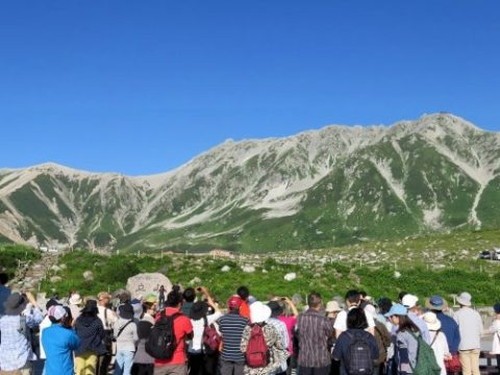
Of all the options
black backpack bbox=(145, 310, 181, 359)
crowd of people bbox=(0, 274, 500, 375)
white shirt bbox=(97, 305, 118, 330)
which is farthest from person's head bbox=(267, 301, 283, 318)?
white shirt bbox=(97, 305, 118, 330)

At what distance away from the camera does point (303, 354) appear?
1384 cm

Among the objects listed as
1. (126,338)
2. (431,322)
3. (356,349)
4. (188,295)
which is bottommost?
(356,349)

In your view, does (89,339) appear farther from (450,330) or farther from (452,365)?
(450,330)

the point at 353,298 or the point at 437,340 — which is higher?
the point at 353,298

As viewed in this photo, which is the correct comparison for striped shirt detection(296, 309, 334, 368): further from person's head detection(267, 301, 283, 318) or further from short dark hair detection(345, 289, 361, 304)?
person's head detection(267, 301, 283, 318)

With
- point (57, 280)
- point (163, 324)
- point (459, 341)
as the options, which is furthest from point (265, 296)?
point (163, 324)

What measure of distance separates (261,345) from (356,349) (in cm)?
219

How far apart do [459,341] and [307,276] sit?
28391 millimetres

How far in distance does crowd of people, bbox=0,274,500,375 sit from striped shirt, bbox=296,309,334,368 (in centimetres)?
2

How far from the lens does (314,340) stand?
13758mm

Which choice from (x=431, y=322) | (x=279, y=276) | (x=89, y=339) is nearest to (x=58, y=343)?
(x=89, y=339)

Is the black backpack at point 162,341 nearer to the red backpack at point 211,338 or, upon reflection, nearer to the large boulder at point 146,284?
the red backpack at point 211,338

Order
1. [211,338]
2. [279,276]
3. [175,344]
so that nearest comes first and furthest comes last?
[175,344] < [211,338] < [279,276]

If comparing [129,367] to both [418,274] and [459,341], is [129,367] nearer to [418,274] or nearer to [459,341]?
[459,341]
